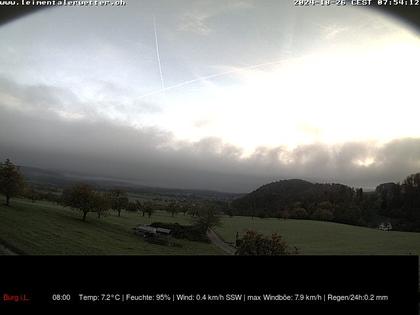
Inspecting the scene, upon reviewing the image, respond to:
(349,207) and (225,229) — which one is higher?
(349,207)

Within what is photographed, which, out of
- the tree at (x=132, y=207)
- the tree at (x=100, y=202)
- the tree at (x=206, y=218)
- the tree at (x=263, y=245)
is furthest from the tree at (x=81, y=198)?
the tree at (x=263, y=245)

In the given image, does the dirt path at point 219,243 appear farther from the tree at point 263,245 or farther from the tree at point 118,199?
the tree at point 118,199

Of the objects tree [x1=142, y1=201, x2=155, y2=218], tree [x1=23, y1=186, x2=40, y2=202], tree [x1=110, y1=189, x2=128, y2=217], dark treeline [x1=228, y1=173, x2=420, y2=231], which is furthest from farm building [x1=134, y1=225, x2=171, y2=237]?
tree [x1=23, y1=186, x2=40, y2=202]

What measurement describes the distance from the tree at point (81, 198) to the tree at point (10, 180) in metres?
0.61

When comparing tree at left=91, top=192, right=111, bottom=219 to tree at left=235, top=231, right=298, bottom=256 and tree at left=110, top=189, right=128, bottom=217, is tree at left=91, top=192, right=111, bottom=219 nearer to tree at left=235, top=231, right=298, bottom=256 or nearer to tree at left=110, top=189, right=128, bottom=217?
tree at left=110, top=189, right=128, bottom=217

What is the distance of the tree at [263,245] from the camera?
4.32m

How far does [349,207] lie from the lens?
17.6ft

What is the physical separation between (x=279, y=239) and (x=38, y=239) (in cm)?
344

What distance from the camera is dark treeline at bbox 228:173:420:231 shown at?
4938 millimetres

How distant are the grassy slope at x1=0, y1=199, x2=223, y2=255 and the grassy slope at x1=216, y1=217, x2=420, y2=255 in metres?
0.72
